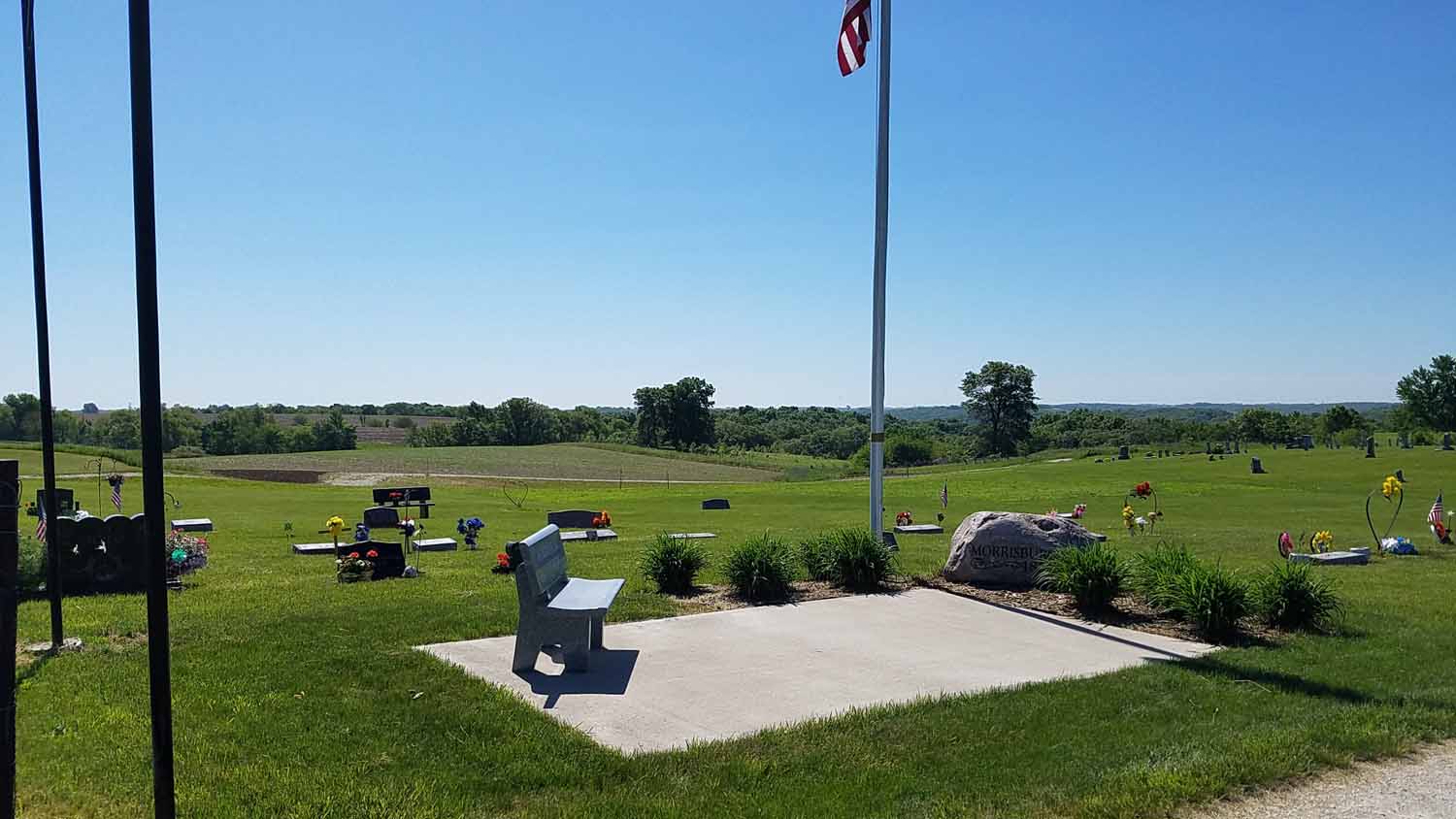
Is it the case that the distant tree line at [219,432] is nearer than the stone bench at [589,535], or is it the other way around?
the stone bench at [589,535]

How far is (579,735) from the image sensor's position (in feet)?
19.7

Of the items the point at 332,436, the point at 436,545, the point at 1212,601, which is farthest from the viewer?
the point at 332,436

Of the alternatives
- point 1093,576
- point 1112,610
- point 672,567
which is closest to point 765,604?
point 672,567

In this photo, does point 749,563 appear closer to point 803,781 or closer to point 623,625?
point 623,625

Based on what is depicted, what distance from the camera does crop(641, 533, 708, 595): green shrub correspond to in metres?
11.1

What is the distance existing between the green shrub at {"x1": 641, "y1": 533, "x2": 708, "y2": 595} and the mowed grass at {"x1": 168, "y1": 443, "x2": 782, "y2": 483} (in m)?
48.9

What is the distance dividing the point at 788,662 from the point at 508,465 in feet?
213

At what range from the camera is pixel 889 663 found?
7.92 m

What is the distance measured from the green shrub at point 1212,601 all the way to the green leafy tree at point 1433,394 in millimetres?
101587

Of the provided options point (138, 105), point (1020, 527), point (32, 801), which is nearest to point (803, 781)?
point (32, 801)

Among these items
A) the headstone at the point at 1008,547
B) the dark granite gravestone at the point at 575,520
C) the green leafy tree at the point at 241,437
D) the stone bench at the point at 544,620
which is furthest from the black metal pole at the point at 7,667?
the green leafy tree at the point at 241,437

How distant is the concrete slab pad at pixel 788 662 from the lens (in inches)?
258

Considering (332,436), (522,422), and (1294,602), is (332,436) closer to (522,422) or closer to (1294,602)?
(522,422)

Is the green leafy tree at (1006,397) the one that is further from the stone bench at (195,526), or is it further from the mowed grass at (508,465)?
the stone bench at (195,526)
